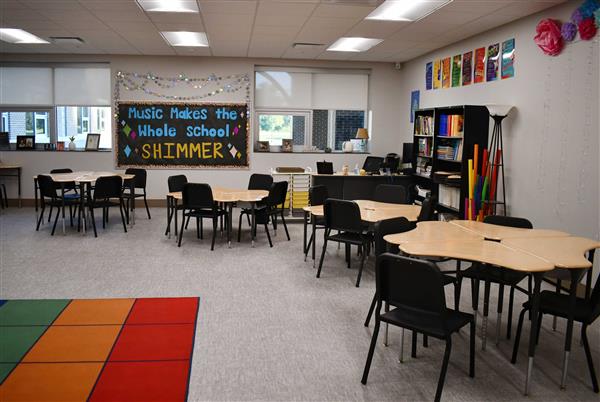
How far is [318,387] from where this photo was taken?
331 centimetres

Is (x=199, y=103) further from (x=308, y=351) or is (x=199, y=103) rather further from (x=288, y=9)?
(x=308, y=351)

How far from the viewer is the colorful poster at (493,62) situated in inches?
272

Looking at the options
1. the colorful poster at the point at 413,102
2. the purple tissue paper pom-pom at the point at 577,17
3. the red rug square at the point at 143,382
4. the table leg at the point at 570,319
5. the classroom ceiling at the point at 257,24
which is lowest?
the red rug square at the point at 143,382

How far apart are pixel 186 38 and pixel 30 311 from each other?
538 centimetres

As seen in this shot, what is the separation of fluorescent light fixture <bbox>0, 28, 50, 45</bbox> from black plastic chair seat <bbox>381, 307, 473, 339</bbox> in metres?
7.37

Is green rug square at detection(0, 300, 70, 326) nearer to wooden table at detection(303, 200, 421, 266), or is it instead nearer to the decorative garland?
wooden table at detection(303, 200, 421, 266)

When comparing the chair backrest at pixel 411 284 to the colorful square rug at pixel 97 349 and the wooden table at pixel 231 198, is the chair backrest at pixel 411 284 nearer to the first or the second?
the colorful square rug at pixel 97 349

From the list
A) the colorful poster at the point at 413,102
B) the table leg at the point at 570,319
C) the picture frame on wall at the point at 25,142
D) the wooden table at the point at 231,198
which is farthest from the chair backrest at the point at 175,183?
the table leg at the point at 570,319

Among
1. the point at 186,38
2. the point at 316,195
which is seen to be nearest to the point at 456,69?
the point at 316,195

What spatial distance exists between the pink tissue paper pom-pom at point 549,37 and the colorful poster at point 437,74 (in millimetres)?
2856

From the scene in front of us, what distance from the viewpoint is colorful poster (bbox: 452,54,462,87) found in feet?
26.3

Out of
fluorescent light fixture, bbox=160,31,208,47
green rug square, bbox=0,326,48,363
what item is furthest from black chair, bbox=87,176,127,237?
green rug square, bbox=0,326,48,363

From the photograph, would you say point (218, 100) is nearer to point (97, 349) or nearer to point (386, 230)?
point (386, 230)

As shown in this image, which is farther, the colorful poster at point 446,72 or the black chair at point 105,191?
the colorful poster at point 446,72
